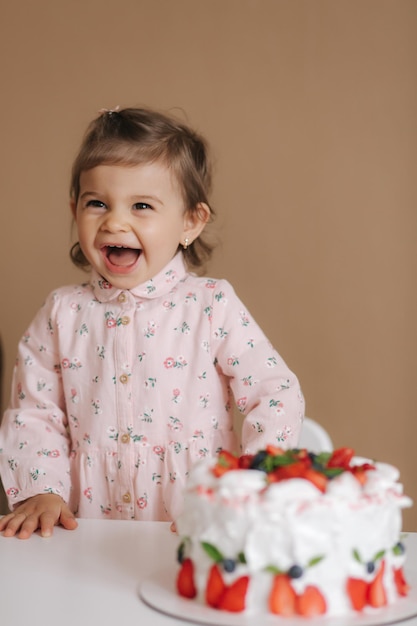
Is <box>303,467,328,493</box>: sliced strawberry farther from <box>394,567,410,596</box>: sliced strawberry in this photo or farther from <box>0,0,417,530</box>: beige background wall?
<box>0,0,417,530</box>: beige background wall

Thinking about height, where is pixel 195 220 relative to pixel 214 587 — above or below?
above

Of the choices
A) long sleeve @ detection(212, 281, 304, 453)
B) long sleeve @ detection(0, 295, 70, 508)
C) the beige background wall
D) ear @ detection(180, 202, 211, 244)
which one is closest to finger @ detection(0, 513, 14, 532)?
long sleeve @ detection(0, 295, 70, 508)

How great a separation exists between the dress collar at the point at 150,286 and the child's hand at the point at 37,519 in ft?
1.44

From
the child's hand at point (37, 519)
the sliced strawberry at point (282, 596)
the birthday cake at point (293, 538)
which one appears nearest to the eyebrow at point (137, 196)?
the child's hand at point (37, 519)

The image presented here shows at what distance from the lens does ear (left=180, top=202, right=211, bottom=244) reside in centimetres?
178

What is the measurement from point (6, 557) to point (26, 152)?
1508 mm

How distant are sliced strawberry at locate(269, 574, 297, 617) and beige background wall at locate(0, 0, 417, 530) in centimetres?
146

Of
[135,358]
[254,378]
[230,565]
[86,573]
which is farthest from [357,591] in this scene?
[135,358]

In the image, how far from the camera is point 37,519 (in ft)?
4.44

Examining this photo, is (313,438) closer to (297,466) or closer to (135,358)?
Answer: (135,358)

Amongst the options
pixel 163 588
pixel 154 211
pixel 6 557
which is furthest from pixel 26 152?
pixel 163 588

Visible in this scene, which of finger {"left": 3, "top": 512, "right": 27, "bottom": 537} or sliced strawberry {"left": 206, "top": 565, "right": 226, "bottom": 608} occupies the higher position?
sliced strawberry {"left": 206, "top": 565, "right": 226, "bottom": 608}

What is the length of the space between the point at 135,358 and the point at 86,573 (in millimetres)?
667

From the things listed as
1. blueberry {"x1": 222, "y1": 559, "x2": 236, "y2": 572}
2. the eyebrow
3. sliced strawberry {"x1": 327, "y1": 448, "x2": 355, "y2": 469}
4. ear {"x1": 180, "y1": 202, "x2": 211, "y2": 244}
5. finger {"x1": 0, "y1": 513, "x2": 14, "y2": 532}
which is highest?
the eyebrow
